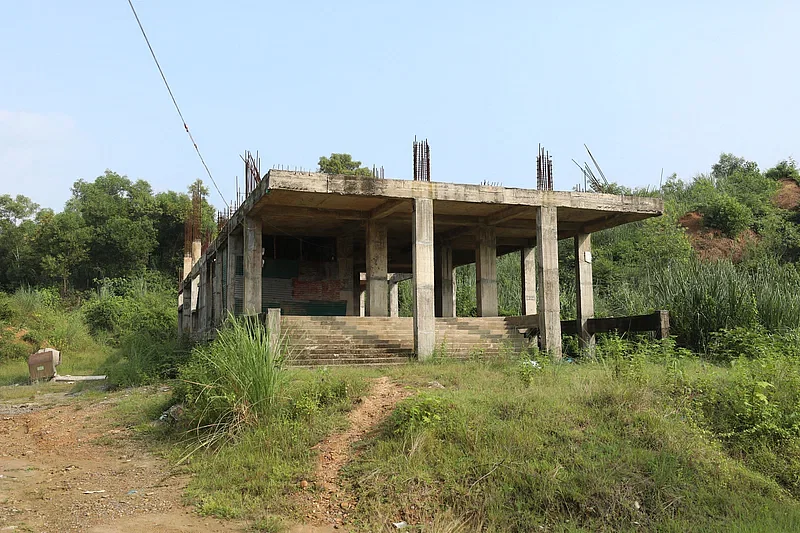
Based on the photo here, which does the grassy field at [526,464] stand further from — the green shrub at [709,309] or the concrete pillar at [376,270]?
the concrete pillar at [376,270]

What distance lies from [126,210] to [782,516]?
41.9m

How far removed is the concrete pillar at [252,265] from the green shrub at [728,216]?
30.3 meters

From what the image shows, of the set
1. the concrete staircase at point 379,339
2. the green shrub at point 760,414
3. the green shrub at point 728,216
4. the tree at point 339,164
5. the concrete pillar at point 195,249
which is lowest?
the green shrub at point 760,414

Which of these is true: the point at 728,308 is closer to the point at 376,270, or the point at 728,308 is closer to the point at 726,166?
the point at 376,270

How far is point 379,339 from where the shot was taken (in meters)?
16.1

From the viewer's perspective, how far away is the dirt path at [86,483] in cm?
671

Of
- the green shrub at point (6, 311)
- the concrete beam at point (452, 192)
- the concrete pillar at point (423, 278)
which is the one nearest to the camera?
the concrete beam at point (452, 192)

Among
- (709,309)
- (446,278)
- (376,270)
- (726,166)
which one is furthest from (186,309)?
(726,166)

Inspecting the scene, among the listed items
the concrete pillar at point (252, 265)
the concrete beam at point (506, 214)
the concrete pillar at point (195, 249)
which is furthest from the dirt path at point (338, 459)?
the concrete pillar at point (195, 249)

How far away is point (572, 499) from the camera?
23.2 feet

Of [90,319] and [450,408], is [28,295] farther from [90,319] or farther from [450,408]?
[450,408]

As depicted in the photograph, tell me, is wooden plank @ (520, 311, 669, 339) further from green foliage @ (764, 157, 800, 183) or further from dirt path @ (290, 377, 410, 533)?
green foliage @ (764, 157, 800, 183)

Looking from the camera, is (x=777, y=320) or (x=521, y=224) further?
(x=521, y=224)

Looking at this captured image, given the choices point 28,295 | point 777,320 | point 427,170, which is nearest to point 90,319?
point 28,295
